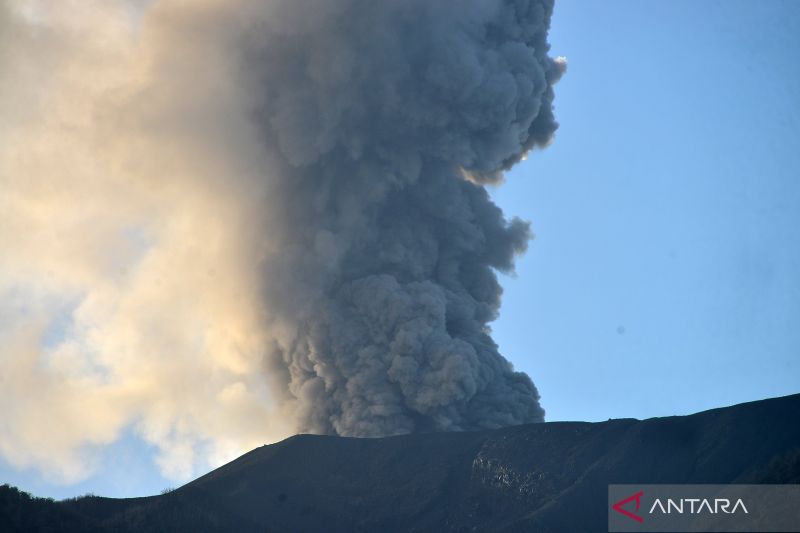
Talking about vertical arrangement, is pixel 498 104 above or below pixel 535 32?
below

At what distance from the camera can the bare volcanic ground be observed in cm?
4475

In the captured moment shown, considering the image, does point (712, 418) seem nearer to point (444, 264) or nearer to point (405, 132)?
point (444, 264)

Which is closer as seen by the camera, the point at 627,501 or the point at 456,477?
the point at 627,501

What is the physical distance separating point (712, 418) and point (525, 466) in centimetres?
980

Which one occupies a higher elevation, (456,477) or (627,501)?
(456,477)

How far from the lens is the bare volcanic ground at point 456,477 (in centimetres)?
4475

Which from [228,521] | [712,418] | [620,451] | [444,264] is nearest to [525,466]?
[620,451]

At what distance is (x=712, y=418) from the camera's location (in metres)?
48.1

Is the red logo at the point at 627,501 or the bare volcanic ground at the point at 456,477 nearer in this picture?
the red logo at the point at 627,501

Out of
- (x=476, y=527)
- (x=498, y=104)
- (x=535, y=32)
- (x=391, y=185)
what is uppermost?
(x=535, y=32)

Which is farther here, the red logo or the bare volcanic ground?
the bare volcanic ground

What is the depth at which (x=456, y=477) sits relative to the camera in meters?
54.1

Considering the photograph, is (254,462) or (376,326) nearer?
(254,462)

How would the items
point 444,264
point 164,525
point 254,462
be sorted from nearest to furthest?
point 164,525 → point 254,462 → point 444,264
